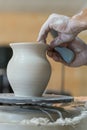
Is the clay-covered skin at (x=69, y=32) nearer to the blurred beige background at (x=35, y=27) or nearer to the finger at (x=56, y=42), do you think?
the finger at (x=56, y=42)

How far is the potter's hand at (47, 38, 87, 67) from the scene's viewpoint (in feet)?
3.33

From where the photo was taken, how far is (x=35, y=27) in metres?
5.89

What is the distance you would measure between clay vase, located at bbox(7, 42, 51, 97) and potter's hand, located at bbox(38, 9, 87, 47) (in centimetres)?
7

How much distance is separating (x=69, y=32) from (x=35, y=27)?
5031 millimetres

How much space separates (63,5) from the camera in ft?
17.1

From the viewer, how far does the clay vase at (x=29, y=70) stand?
0.84 m

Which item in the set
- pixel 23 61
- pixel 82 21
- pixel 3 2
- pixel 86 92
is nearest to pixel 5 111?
pixel 23 61

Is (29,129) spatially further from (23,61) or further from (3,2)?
(3,2)

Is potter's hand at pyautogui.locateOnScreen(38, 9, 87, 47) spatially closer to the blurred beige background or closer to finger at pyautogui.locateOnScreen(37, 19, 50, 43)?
finger at pyautogui.locateOnScreen(37, 19, 50, 43)

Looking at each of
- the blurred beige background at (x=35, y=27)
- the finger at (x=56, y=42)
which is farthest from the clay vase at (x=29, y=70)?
the blurred beige background at (x=35, y=27)

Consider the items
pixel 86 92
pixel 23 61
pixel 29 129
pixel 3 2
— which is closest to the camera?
pixel 29 129

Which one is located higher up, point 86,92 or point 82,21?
point 82,21

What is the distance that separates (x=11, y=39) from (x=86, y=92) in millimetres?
1683

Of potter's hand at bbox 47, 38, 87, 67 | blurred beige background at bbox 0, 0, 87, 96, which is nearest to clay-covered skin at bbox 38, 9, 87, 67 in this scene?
potter's hand at bbox 47, 38, 87, 67
